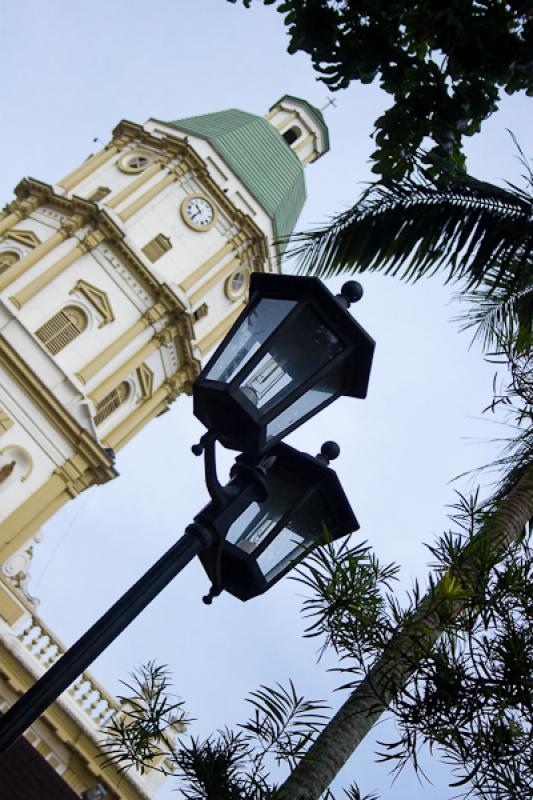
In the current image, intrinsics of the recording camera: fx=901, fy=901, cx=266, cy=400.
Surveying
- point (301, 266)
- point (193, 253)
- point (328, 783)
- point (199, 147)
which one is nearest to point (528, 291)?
point (301, 266)

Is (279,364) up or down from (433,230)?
down

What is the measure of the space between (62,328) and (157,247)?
4821 mm

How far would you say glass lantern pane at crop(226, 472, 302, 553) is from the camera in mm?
4824

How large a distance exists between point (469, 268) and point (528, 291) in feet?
3.74

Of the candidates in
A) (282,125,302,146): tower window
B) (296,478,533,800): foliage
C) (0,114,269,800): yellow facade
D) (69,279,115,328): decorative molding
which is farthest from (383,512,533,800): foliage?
(282,125,302,146): tower window

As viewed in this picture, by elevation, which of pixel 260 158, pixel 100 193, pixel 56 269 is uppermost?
pixel 260 158

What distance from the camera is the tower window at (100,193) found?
3086 centimetres

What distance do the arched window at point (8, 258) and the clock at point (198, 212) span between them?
5.90 meters

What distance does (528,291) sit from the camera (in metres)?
7.42

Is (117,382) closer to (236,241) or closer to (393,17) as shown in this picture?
(236,241)

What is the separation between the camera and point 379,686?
4883 mm

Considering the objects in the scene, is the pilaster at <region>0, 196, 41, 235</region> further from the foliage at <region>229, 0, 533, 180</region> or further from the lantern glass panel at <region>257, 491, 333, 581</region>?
the lantern glass panel at <region>257, 491, 333, 581</region>

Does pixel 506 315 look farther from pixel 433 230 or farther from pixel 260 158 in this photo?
pixel 260 158

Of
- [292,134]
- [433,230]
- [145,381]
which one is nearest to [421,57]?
[433,230]
